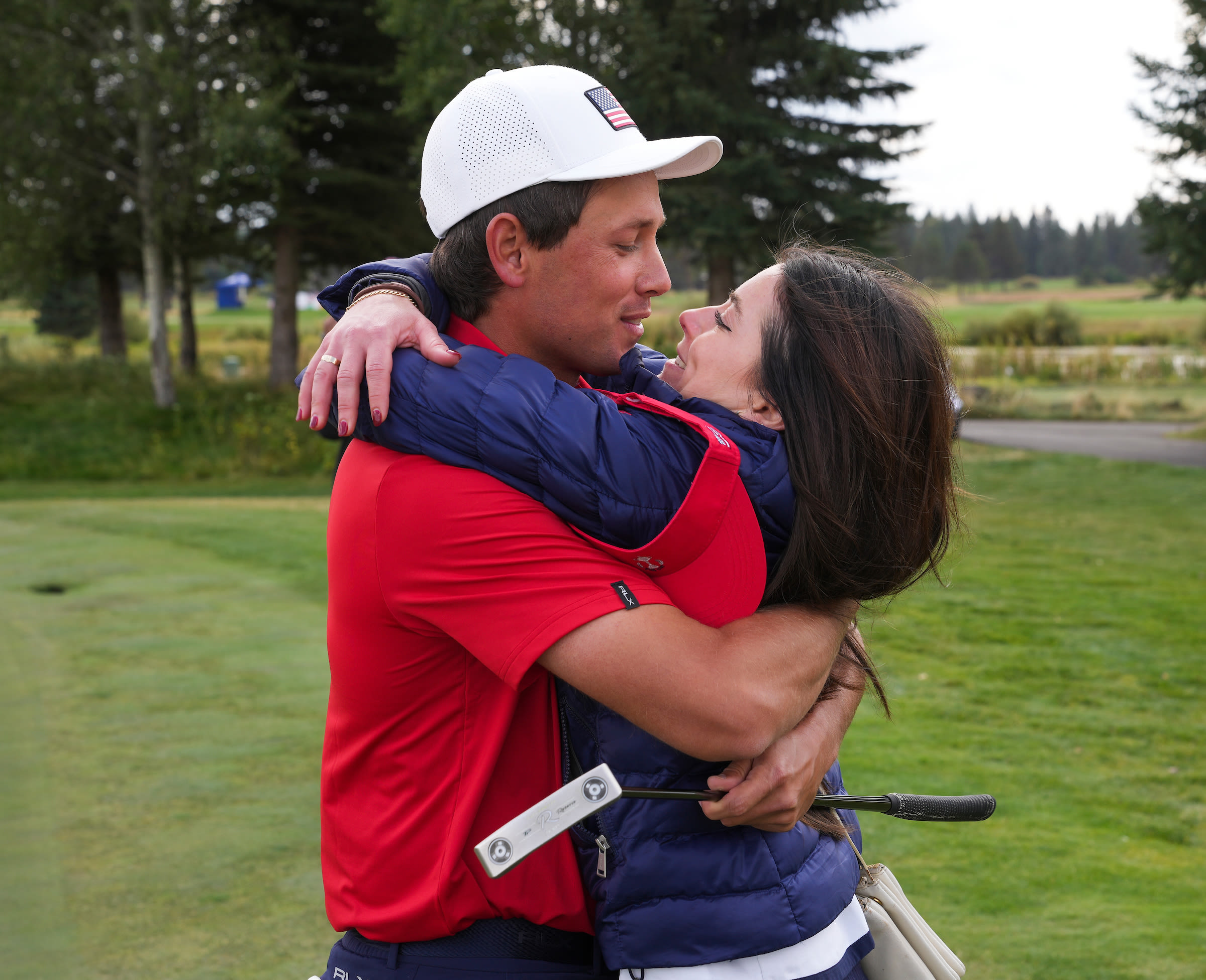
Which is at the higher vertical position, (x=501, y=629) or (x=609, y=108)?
(x=609, y=108)

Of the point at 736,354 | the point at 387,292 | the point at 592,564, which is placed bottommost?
the point at 592,564

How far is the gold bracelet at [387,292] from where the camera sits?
1.87 meters

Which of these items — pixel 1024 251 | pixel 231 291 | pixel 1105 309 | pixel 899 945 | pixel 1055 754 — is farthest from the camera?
pixel 1024 251

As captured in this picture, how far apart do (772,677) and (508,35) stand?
2324cm

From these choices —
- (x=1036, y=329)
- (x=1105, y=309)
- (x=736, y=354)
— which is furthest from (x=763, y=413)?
(x=1105, y=309)

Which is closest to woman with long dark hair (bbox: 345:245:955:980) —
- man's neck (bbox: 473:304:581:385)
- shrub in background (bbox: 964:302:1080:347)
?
man's neck (bbox: 473:304:581:385)

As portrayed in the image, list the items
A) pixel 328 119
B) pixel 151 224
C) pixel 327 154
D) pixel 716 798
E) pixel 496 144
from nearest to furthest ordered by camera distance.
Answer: pixel 716 798 < pixel 496 144 < pixel 151 224 < pixel 328 119 < pixel 327 154

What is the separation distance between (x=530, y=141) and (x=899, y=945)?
1.37 metres

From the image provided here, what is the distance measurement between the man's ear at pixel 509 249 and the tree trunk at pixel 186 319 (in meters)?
25.6

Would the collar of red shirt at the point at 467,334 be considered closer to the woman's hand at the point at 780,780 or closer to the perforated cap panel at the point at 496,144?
the perforated cap panel at the point at 496,144

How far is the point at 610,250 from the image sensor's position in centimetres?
180

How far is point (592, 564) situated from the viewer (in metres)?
1.52

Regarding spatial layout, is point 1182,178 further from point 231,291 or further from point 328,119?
point 231,291

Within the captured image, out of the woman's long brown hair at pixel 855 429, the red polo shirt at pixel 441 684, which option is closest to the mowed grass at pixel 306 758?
the woman's long brown hair at pixel 855 429
